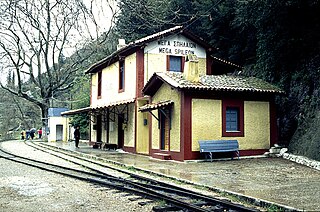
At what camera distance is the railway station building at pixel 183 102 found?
16.5 metres

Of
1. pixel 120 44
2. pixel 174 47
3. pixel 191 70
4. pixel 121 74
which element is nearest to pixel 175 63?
pixel 174 47

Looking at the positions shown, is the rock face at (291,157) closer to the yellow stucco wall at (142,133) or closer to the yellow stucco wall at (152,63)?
the yellow stucco wall at (142,133)

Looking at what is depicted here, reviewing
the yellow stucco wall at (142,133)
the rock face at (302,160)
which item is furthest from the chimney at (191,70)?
the rock face at (302,160)

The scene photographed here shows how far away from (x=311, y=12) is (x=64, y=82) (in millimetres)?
26084

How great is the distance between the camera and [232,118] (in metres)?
17.6

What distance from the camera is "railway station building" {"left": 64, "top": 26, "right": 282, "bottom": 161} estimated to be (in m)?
16.5

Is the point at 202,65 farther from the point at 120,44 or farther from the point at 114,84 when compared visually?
the point at 120,44

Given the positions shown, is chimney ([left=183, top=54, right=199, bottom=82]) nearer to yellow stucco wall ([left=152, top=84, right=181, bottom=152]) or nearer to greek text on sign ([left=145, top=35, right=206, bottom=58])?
yellow stucco wall ([left=152, top=84, right=181, bottom=152])

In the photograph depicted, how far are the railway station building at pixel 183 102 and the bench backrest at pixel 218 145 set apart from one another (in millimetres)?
362

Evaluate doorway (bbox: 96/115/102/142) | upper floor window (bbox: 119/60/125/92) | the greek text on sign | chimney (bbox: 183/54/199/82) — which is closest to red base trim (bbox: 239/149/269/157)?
chimney (bbox: 183/54/199/82)

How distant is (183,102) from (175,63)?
5.67 m

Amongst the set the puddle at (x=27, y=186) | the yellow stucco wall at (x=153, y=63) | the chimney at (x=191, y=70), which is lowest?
the puddle at (x=27, y=186)

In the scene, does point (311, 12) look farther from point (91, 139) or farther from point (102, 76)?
point (91, 139)

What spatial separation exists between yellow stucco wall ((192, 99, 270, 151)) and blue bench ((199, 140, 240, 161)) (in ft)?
1.11
